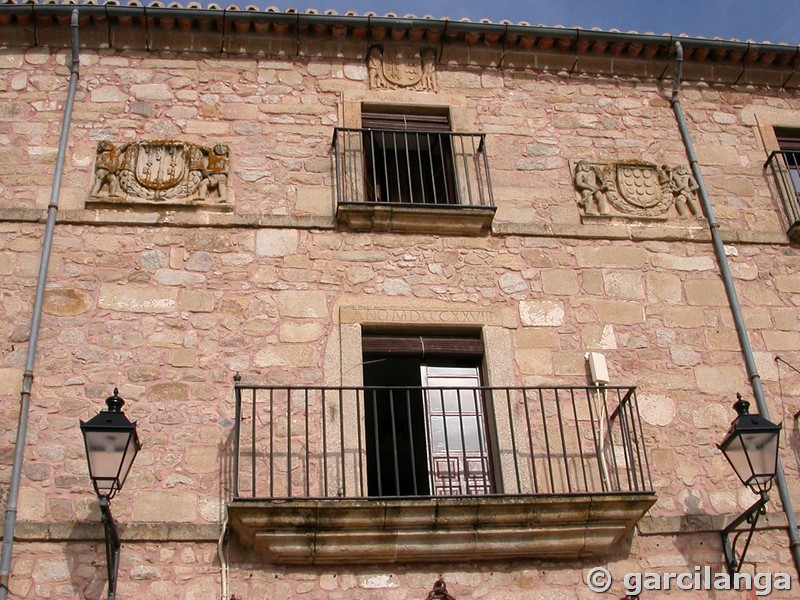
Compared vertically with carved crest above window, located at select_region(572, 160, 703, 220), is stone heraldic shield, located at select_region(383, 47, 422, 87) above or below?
above

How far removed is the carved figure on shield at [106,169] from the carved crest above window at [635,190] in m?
3.94

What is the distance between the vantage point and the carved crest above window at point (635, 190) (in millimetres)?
8719

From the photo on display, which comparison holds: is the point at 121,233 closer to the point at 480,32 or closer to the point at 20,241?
the point at 20,241

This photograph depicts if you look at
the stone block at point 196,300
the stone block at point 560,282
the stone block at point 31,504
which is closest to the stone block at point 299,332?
the stone block at point 196,300

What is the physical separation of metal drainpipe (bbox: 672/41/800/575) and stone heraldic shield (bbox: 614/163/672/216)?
1.15 feet

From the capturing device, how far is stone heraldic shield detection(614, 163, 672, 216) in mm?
8758

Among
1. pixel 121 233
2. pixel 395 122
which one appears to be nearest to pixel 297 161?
pixel 395 122

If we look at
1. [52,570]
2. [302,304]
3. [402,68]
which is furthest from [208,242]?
[52,570]

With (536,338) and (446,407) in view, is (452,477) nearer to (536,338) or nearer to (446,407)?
(446,407)

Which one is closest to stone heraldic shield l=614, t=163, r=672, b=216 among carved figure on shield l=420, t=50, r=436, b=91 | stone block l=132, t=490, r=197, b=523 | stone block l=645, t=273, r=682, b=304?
stone block l=645, t=273, r=682, b=304

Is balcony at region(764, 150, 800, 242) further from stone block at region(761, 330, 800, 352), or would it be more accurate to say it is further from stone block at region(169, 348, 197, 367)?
stone block at region(169, 348, 197, 367)

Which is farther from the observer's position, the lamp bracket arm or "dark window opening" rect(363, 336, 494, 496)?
"dark window opening" rect(363, 336, 494, 496)

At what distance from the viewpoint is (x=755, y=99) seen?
32.1 feet

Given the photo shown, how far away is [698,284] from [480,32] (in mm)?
3110
